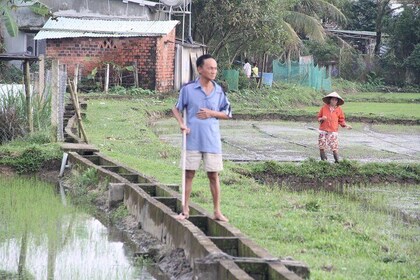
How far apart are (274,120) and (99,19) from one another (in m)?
7.82

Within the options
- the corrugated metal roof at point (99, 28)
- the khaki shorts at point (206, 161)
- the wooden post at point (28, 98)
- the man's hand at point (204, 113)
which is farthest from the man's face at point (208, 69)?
the corrugated metal roof at point (99, 28)

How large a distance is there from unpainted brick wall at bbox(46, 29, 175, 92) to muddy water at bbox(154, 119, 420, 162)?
462cm

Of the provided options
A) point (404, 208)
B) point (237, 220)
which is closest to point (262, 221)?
point (237, 220)

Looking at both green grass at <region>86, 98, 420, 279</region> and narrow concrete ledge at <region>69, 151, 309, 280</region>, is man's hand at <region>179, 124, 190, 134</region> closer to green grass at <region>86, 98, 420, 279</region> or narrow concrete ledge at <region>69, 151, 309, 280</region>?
narrow concrete ledge at <region>69, 151, 309, 280</region>

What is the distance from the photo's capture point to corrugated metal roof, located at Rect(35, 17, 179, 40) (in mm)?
32438

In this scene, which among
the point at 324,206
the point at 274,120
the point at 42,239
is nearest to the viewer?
the point at 42,239

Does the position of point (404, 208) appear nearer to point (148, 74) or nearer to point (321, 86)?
point (148, 74)

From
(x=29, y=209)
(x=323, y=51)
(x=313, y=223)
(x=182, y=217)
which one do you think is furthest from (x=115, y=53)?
(x=323, y=51)

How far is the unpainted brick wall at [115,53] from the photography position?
3260 cm

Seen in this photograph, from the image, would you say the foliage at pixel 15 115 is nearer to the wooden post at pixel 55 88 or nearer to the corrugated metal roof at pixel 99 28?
the wooden post at pixel 55 88

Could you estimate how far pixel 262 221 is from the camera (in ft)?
33.1

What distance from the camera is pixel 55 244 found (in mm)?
9617

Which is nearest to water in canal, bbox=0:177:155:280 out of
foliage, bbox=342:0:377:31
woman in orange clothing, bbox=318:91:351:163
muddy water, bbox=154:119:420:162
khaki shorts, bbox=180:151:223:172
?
khaki shorts, bbox=180:151:223:172

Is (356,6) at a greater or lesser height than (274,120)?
greater
